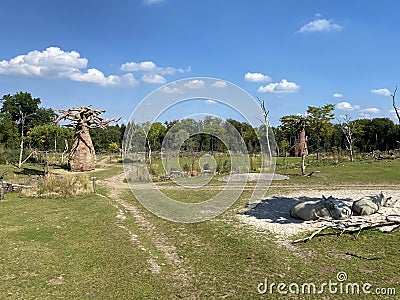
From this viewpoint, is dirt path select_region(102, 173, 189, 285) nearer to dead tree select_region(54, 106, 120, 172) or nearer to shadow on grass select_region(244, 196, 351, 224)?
shadow on grass select_region(244, 196, 351, 224)

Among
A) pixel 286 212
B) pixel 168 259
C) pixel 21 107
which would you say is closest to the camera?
pixel 168 259

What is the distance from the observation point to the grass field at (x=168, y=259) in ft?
19.1

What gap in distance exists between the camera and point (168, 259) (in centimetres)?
732

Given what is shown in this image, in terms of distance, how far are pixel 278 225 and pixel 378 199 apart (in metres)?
3.91

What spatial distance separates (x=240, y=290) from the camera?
5723mm

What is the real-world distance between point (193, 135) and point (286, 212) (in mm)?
14886

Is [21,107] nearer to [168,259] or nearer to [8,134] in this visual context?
[8,134]

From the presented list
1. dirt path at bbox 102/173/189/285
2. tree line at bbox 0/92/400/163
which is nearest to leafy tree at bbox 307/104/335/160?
tree line at bbox 0/92/400/163

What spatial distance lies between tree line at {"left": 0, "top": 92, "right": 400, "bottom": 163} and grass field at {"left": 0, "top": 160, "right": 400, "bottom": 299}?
8350mm

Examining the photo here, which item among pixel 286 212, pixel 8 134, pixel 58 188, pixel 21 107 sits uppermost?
pixel 21 107

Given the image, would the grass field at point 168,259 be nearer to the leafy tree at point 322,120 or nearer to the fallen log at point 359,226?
the fallen log at point 359,226

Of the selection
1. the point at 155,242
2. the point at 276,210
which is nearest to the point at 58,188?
the point at 155,242

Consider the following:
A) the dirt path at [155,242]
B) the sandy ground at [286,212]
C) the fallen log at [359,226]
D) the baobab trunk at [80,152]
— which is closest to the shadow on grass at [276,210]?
the sandy ground at [286,212]

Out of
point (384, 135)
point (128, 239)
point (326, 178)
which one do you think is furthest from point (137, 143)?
point (384, 135)
